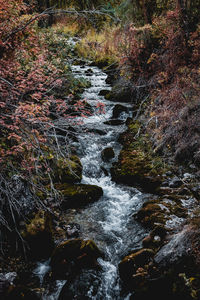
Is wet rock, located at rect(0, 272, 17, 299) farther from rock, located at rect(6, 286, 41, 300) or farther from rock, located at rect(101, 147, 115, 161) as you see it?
rock, located at rect(101, 147, 115, 161)

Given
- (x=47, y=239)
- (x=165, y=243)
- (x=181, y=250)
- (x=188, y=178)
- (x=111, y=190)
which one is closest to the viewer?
(x=181, y=250)

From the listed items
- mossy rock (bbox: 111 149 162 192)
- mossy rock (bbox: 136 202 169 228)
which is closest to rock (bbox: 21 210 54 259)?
mossy rock (bbox: 136 202 169 228)

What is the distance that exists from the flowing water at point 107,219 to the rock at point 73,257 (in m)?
0.18

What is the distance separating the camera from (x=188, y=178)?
5.71m

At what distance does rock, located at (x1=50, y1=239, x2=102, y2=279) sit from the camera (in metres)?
3.83

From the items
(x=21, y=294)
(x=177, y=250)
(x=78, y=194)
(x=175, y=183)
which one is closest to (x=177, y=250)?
(x=177, y=250)

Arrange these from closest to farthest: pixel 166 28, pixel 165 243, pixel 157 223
Answer: pixel 165 243 < pixel 157 223 < pixel 166 28

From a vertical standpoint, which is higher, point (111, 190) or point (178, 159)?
point (178, 159)

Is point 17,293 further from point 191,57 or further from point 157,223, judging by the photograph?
point 191,57

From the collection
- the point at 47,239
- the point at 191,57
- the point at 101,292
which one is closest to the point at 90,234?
the point at 47,239

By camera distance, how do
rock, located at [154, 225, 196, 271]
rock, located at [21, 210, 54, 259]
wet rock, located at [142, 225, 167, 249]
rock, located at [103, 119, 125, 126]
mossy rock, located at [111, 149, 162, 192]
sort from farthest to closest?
1. rock, located at [103, 119, 125, 126]
2. mossy rock, located at [111, 149, 162, 192]
3. rock, located at [21, 210, 54, 259]
4. wet rock, located at [142, 225, 167, 249]
5. rock, located at [154, 225, 196, 271]

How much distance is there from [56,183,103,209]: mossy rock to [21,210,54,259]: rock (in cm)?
120

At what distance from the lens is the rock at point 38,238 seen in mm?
4125

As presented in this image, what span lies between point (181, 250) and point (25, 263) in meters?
2.77
